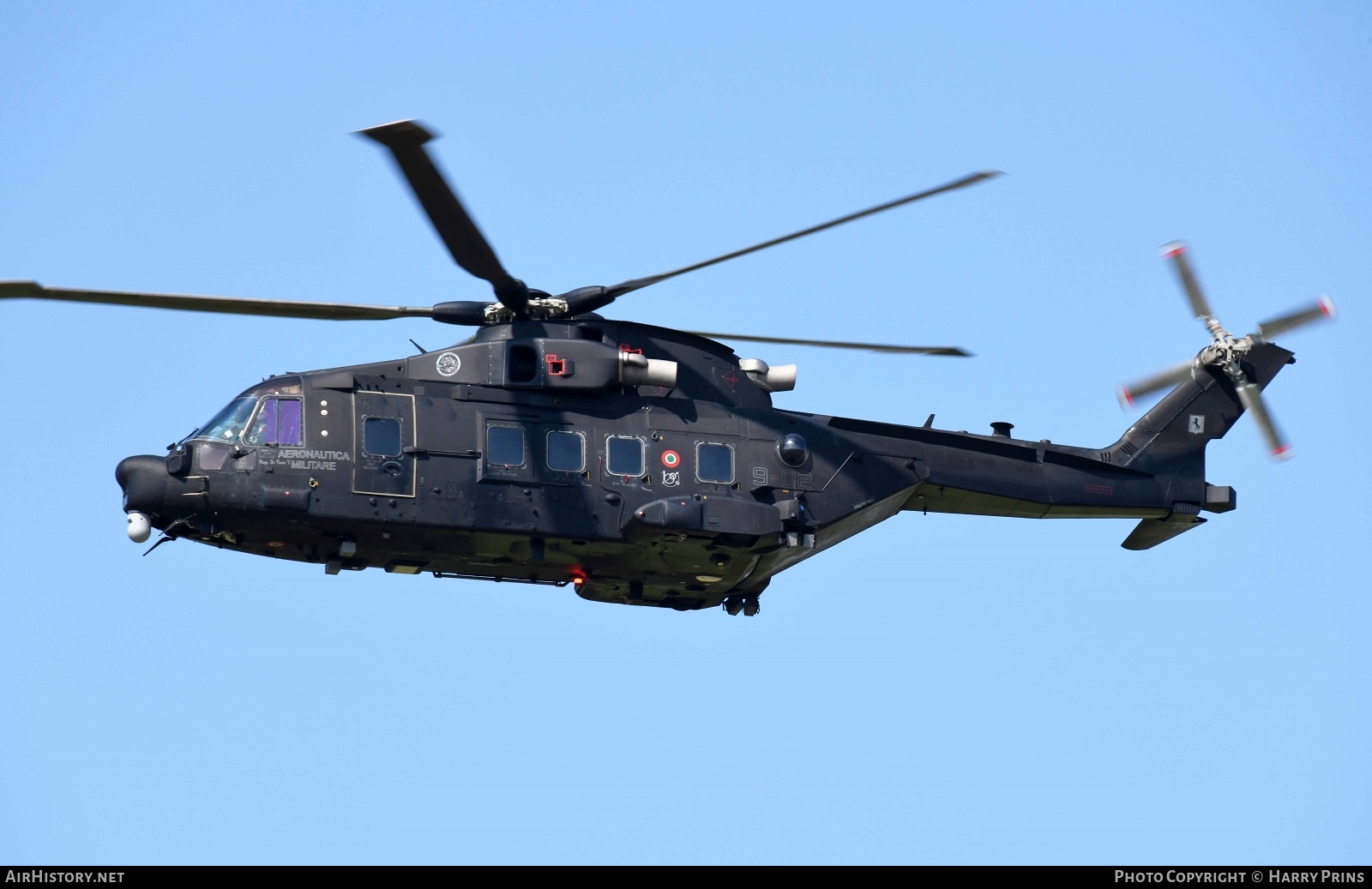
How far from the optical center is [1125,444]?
111ft

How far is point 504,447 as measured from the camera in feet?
94.8

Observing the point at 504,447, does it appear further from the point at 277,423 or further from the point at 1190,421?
the point at 1190,421

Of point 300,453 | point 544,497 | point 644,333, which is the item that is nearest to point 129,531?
point 300,453

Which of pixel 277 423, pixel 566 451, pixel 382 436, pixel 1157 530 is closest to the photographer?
pixel 277 423

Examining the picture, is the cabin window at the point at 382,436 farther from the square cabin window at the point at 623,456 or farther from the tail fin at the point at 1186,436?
the tail fin at the point at 1186,436

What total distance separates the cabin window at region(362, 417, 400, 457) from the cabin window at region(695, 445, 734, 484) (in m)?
4.71

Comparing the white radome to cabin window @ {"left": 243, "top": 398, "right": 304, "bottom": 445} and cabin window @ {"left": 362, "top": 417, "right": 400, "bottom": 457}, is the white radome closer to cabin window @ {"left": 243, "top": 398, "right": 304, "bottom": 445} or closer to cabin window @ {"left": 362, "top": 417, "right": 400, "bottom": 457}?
cabin window @ {"left": 243, "top": 398, "right": 304, "bottom": 445}

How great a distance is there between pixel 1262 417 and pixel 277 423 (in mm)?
17045

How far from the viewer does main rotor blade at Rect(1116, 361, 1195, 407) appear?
113ft

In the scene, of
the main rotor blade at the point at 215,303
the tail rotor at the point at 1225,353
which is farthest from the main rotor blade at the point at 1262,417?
the main rotor blade at the point at 215,303

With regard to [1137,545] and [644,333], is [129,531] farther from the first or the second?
[1137,545]

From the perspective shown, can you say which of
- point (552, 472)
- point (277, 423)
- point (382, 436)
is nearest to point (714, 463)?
point (552, 472)
